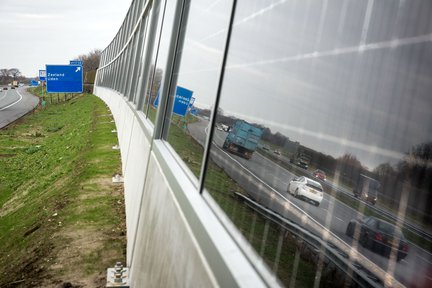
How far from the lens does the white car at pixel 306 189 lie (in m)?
1.51

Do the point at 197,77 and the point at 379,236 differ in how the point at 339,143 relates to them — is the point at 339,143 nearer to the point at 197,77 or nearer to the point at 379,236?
the point at 379,236

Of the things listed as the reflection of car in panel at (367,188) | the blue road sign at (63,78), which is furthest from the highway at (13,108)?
the reflection of car in panel at (367,188)

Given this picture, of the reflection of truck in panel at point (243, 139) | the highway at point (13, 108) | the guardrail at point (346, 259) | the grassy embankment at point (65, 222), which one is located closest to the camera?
the guardrail at point (346, 259)

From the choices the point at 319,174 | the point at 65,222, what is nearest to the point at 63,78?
the point at 65,222

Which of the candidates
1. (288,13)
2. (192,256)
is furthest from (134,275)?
(288,13)

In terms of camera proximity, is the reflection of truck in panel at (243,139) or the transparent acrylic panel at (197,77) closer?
the reflection of truck in panel at (243,139)

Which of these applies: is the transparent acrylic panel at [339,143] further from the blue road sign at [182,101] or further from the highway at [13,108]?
the highway at [13,108]

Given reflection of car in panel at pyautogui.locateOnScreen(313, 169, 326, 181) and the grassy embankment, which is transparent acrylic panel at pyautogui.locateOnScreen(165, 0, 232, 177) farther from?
the grassy embankment

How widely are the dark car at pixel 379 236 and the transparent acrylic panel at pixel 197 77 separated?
5.32 ft

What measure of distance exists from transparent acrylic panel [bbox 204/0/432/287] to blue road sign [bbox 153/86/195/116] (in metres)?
1.71

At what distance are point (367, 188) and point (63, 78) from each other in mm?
48051

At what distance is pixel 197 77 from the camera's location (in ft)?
11.8

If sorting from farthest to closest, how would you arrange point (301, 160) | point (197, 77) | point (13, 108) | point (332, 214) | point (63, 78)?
1. point (13, 108)
2. point (63, 78)
3. point (197, 77)
4. point (301, 160)
5. point (332, 214)

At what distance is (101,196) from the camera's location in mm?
9258
